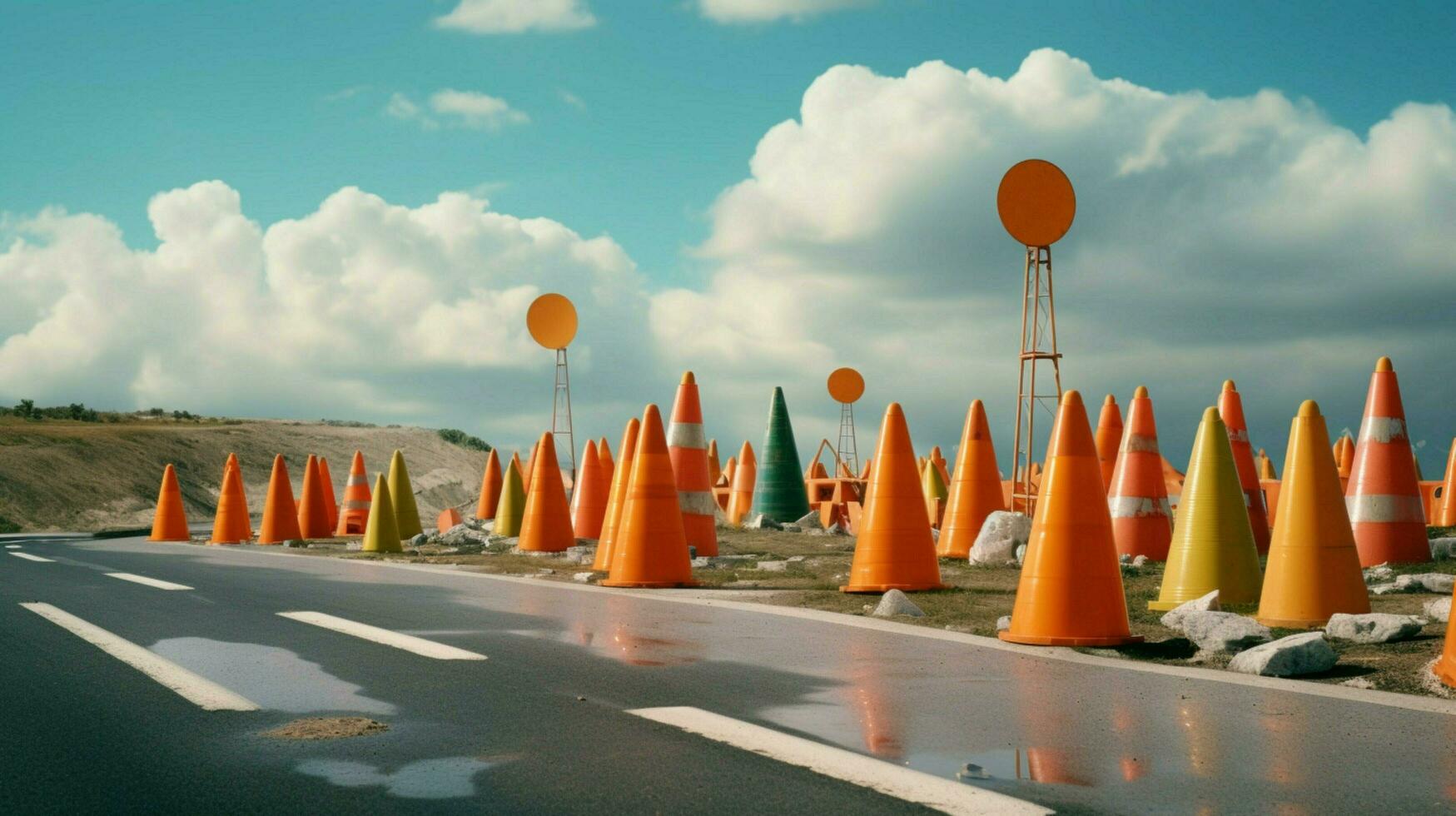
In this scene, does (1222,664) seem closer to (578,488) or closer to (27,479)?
(578,488)

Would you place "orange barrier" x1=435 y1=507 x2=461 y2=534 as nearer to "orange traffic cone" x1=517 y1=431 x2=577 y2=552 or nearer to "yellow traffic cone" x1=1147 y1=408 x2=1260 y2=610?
"orange traffic cone" x1=517 y1=431 x2=577 y2=552

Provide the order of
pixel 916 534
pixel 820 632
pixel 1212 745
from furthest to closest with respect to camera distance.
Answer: pixel 916 534 < pixel 820 632 < pixel 1212 745

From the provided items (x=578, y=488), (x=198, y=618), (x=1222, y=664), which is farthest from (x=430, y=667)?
(x=578, y=488)

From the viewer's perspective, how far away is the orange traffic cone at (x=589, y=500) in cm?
2345

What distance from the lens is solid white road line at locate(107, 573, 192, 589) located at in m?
14.7

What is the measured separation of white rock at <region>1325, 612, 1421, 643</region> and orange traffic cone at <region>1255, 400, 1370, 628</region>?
67 cm

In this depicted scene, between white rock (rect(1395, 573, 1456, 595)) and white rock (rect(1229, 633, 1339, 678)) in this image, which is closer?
white rock (rect(1229, 633, 1339, 678))

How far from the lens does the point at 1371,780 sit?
5008 mm

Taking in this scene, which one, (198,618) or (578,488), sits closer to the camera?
(198,618)

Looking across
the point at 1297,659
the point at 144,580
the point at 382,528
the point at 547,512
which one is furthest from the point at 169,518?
the point at 1297,659

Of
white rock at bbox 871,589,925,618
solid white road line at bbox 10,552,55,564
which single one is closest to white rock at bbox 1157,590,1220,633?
white rock at bbox 871,589,925,618

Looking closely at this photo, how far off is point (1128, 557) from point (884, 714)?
35.7ft

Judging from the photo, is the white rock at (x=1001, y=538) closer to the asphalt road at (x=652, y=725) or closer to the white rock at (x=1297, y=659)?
the asphalt road at (x=652, y=725)

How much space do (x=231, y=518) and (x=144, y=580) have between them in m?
13.8
